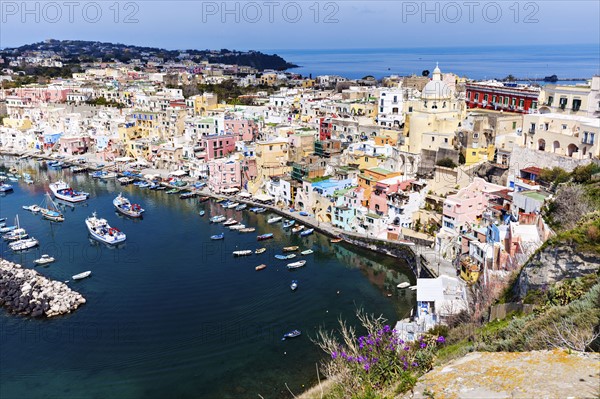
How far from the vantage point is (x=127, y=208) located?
2556cm

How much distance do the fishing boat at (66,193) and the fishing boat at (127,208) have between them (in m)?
2.67

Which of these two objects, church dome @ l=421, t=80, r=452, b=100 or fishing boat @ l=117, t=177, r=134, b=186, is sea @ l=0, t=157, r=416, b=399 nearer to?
fishing boat @ l=117, t=177, r=134, b=186

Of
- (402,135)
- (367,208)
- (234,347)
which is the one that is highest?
(402,135)

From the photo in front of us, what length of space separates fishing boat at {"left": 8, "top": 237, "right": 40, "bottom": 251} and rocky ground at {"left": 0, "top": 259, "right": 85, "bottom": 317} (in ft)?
10.5

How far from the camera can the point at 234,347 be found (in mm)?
13727

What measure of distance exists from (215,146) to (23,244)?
536 inches

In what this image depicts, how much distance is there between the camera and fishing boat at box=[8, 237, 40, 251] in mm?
20734

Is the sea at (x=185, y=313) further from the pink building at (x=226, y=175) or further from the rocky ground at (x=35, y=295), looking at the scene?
the pink building at (x=226, y=175)

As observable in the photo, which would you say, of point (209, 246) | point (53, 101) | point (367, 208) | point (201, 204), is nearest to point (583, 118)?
point (367, 208)

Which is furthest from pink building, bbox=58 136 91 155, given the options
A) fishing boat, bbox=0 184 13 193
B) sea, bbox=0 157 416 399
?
sea, bbox=0 157 416 399

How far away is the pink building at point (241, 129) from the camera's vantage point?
Result: 34.1m

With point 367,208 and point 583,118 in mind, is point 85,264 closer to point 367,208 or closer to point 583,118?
point 367,208

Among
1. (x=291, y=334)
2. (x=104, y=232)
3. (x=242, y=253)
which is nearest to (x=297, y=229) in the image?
(x=242, y=253)

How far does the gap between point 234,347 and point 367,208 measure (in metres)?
10.1
